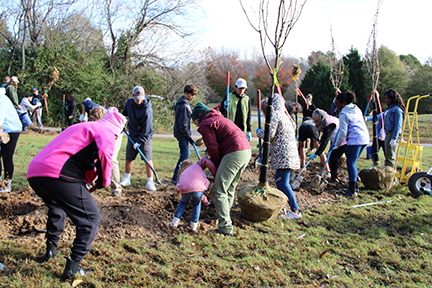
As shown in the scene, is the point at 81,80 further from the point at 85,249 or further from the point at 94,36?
the point at 85,249

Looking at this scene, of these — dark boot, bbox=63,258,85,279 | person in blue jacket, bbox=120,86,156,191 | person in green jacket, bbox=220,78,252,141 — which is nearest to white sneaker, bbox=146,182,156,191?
person in blue jacket, bbox=120,86,156,191

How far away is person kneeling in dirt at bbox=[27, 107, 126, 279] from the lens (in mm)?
2713

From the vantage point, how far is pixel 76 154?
110 inches

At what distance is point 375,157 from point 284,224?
3.43 metres

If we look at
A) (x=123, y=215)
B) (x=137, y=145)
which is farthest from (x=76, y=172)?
(x=137, y=145)

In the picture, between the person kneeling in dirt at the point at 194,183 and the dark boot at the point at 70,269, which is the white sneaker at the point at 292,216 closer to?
the person kneeling in dirt at the point at 194,183

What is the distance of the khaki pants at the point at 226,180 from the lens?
Result: 386 centimetres

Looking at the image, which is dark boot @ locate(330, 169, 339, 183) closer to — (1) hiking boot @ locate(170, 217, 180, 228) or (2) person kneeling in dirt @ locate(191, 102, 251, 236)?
(2) person kneeling in dirt @ locate(191, 102, 251, 236)

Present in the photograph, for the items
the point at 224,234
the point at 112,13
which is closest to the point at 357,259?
the point at 224,234

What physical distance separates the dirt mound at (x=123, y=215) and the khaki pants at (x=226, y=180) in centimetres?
36

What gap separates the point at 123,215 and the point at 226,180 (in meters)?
1.62

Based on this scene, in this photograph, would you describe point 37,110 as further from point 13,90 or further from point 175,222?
point 175,222

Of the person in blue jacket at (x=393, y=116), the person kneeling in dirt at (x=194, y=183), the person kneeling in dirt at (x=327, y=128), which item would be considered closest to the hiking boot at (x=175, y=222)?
the person kneeling in dirt at (x=194, y=183)

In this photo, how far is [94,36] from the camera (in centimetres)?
1919
